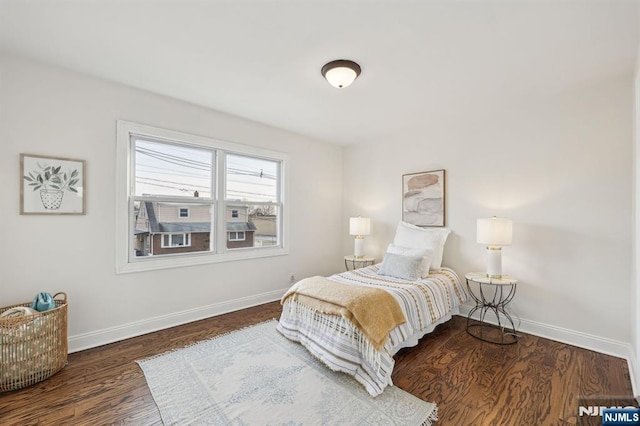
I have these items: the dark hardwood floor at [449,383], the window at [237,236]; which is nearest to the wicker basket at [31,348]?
the dark hardwood floor at [449,383]

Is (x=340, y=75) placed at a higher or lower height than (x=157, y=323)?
higher

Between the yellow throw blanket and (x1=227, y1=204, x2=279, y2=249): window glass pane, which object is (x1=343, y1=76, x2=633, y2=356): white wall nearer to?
the yellow throw blanket

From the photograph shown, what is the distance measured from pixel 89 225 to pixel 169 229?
0.75 meters

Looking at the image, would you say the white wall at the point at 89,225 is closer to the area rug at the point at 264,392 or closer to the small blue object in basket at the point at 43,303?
the small blue object in basket at the point at 43,303

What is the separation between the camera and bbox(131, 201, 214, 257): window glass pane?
304 cm

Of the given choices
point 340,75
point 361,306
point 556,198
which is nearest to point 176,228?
point 361,306

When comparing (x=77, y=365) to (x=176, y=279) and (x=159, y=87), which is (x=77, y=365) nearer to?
(x=176, y=279)

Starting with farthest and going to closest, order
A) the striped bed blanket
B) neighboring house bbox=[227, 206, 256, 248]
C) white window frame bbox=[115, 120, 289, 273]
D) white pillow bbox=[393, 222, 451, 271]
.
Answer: neighboring house bbox=[227, 206, 256, 248]
white pillow bbox=[393, 222, 451, 271]
white window frame bbox=[115, 120, 289, 273]
the striped bed blanket

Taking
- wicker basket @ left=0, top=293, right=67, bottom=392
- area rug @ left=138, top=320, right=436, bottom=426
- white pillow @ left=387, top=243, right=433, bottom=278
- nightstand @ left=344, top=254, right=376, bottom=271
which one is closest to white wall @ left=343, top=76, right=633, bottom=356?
white pillow @ left=387, top=243, right=433, bottom=278

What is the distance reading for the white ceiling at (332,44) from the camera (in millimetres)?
1767

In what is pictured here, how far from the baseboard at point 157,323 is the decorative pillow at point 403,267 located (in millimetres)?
1797

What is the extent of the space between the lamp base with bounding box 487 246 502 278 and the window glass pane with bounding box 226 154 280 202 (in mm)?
2875

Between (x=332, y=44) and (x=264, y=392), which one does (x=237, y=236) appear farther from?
(x=332, y=44)

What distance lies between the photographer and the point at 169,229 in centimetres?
324
